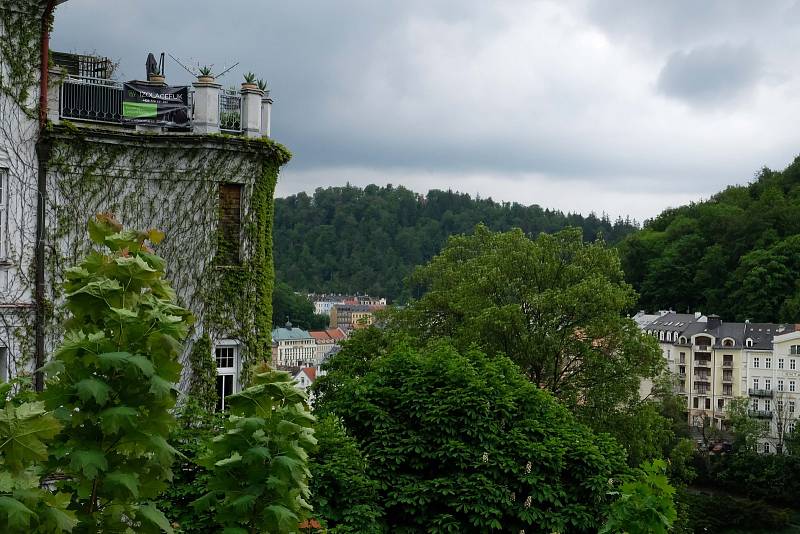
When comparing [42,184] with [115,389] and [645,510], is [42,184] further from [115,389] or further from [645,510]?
[645,510]

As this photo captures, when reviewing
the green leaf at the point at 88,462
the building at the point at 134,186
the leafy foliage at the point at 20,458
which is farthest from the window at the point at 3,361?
the leafy foliage at the point at 20,458

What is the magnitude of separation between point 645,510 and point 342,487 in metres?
7.77

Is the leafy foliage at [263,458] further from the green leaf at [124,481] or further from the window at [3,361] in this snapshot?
the window at [3,361]

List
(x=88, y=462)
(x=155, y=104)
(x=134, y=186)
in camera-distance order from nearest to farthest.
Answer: (x=88, y=462) → (x=134, y=186) → (x=155, y=104)

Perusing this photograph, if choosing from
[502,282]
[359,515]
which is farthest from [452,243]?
[359,515]

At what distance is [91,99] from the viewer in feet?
64.7

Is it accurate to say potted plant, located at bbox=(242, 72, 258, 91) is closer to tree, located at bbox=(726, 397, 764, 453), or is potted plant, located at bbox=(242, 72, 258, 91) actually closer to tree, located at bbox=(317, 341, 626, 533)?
tree, located at bbox=(317, 341, 626, 533)

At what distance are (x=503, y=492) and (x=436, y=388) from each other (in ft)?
10.4

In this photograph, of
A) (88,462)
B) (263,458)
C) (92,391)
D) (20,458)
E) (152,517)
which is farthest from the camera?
(263,458)

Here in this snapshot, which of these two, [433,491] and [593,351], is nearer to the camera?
[433,491]

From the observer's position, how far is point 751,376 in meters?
106

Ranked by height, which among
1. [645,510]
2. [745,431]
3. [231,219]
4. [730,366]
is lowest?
[745,431]

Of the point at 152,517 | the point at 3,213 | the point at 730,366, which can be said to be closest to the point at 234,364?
the point at 3,213

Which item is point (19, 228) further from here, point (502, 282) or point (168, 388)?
point (502, 282)
